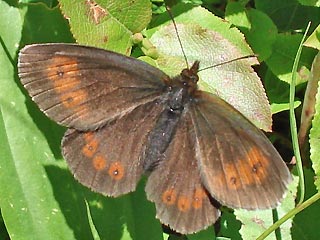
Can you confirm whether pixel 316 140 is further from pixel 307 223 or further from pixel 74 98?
pixel 74 98

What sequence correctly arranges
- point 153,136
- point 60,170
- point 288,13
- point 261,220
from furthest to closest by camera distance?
point 288,13 < point 261,220 < point 60,170 < point 153,136

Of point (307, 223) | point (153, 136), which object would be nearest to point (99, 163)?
point (153, 136)

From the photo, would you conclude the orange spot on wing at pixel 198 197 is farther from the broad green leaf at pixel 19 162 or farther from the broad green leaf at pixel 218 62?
the broad green leaf at pixel 19 162

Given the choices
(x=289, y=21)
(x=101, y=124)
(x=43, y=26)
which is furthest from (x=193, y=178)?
(x=289, y=21)

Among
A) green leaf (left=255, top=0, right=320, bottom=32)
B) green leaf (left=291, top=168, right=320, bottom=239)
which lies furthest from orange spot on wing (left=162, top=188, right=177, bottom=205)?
green leaf (left=255, top=0, right=320, bottom=32)

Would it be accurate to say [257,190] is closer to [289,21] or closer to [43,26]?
[43,26]

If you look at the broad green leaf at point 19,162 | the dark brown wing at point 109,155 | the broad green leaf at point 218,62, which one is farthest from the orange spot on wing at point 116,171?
the broad green leaf at point 218,62
